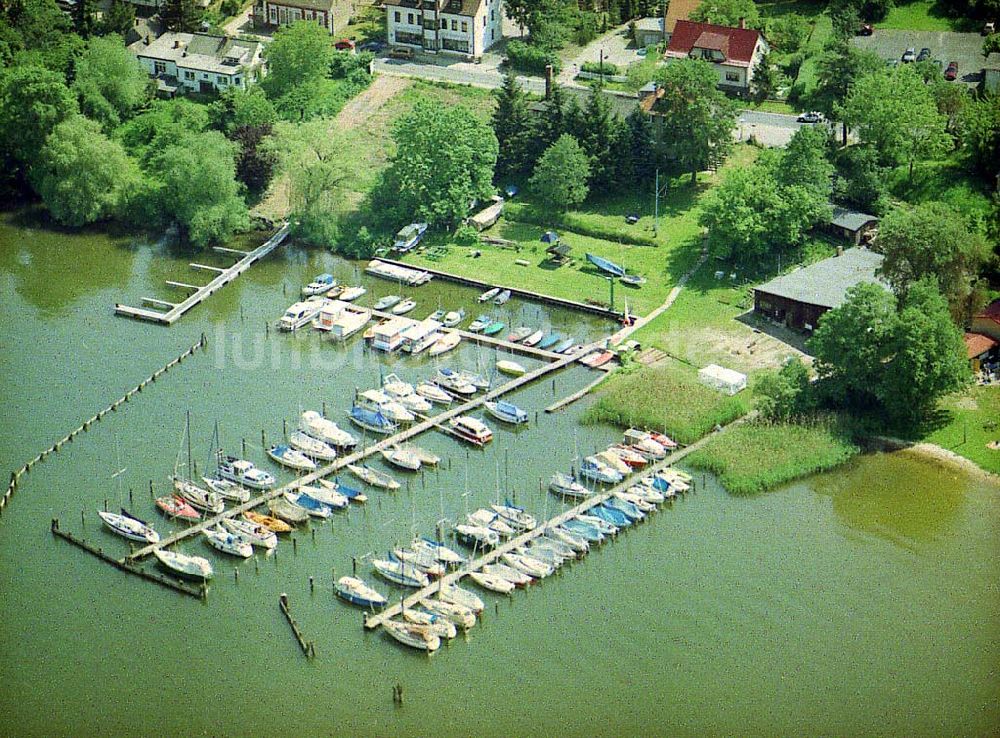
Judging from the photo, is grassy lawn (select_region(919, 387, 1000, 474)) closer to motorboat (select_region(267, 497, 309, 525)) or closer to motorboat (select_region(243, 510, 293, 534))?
motorboat (select_region(267, 497, 309, 525))

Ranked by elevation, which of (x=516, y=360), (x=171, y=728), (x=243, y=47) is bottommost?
(x=171, y=728)

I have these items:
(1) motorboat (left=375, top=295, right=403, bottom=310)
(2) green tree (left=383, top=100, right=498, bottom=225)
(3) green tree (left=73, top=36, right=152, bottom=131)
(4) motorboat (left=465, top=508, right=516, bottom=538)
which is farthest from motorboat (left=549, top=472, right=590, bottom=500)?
(3) green tree (left=73, top=36, right=152, bottom=131)

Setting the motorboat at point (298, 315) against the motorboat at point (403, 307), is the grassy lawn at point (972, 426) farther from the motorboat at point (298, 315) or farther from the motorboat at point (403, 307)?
the motorboat at point (298, 315)

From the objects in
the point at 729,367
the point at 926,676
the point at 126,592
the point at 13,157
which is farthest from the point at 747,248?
the point at 13,157

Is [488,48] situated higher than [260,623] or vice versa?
[488,48]

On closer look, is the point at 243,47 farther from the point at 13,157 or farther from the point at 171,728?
the point at 171,728

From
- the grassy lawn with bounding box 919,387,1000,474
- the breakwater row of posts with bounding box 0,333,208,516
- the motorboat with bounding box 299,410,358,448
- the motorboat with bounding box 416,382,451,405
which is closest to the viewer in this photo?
the breakwater row of posts with bounding box 0,333,208,516

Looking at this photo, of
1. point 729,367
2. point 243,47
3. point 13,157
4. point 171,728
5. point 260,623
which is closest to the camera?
point 171,728
